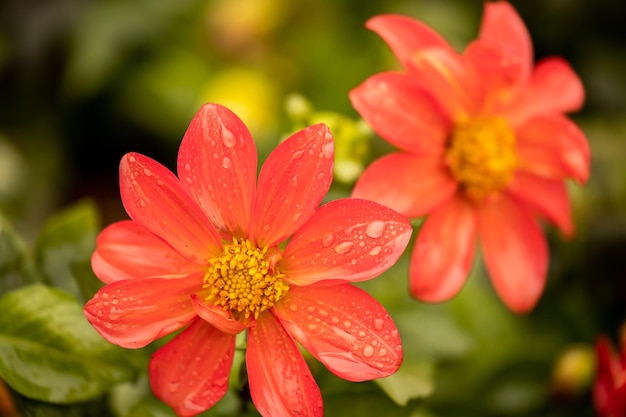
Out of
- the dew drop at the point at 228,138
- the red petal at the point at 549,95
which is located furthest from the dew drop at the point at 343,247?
the red petal at the point at 549,95

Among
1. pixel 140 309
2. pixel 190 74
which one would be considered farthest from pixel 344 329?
pixel 190 74

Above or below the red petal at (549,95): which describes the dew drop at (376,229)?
above

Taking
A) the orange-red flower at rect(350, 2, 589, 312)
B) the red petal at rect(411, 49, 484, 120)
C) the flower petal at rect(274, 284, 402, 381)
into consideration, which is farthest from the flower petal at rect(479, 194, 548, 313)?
the flower petal at rect(274, 284, 402, 381)

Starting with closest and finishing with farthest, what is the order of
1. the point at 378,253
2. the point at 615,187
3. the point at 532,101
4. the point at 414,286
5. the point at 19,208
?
the point at 378,253 < the point at 414,286 < the point at 532,101 < the point at 615,187 < the point at 19,208

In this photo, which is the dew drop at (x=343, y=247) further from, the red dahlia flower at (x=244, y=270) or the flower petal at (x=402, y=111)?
the flower petal at (x=402, y=111)

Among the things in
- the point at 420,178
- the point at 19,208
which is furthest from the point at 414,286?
the point at 19,208

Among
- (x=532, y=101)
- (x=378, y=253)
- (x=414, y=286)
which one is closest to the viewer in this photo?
(x=378, y=253)

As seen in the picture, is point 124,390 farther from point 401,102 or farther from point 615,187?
point 615,187
